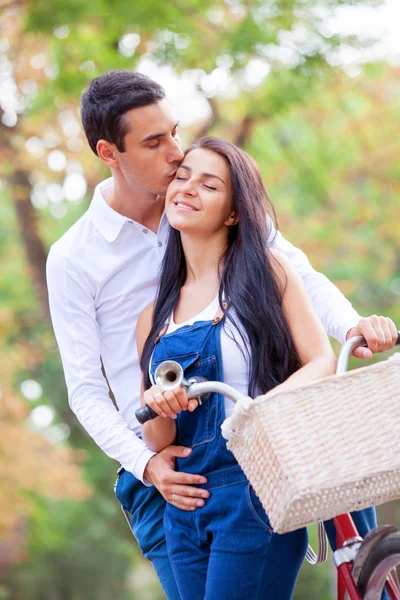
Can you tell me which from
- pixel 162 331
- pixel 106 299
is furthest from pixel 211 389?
pixel 106 299

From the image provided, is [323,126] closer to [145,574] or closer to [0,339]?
[0,339]

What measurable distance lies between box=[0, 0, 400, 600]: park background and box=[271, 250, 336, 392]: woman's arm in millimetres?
5035

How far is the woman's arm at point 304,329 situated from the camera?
250 centimetres

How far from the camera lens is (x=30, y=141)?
9.06 m

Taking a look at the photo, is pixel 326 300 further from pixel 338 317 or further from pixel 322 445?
pixel 322 445

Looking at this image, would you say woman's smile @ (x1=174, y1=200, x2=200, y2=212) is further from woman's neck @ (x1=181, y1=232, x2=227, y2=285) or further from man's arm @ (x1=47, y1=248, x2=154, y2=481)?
man's arm @ (x1=47, y1=248, x2=154, y2=481)

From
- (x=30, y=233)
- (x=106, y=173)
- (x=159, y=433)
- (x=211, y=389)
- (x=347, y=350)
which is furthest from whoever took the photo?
(x=30, y=233)

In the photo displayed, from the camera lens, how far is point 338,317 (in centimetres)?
289

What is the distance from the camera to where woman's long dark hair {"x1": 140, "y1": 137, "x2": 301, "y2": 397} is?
258cm

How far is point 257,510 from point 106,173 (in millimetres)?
5585

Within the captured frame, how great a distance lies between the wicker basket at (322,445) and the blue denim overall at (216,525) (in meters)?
0.35

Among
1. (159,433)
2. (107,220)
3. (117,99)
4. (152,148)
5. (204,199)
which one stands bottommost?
(159,433)

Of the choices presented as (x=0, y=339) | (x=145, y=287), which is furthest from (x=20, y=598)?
(x=145, y=287)

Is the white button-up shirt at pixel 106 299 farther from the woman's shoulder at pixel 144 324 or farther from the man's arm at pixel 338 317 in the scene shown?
the woman's shoulder at pixel 144 324
